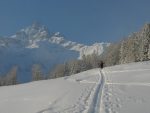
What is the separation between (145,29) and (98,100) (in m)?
90.1

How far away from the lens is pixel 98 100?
24.9 metres

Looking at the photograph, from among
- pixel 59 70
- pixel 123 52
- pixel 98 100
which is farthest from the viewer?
pixel 59 70

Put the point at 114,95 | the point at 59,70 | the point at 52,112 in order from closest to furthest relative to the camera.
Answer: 1. the point at 52,112
2. the point at 114,95
3. the point at 59,70

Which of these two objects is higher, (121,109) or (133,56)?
(133,56)

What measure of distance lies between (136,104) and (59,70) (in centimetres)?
16144

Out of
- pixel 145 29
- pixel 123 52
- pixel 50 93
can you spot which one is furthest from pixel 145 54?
pixel 50 93

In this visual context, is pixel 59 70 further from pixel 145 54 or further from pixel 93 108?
pixel 93 108

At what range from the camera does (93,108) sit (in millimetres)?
21406

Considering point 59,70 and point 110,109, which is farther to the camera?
point 59,70

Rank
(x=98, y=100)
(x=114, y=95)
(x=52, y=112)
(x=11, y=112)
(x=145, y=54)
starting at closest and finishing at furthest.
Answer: (x=52, y=112) < (x=11, y=112) < (x=98, y=100) < (x=114, y=95) < (x=145, y=54)

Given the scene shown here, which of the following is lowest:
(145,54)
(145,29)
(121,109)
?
(121,109)

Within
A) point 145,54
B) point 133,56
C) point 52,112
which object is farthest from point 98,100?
point 133,56

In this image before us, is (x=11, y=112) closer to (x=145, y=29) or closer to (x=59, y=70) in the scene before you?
(x=145, y=29)

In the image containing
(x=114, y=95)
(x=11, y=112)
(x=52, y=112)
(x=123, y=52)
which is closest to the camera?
(x=52, y=112)
